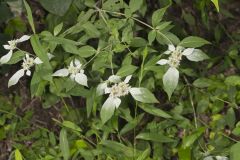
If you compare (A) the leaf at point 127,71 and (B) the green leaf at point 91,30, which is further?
(B) the green leaf at point 91,30

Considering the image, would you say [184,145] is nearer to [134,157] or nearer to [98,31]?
[134,157]

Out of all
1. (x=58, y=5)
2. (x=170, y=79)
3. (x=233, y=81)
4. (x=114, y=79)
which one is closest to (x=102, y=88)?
(x=114, y=79)

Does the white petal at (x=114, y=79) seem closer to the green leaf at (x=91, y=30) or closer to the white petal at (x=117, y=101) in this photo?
the white petal at (x=117, y=101)

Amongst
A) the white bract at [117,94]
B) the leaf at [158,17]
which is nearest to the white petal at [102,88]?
the white bract at [117,94]

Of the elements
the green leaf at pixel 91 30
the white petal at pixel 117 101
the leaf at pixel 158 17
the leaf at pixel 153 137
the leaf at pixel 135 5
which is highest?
the leaf at pixel 135 5

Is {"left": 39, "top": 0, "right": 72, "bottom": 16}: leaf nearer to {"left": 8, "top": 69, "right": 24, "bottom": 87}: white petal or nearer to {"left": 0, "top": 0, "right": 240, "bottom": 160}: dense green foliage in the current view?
{"left": 0, "top": 0, "right": 240, "bottom": 160}: dense green foliage

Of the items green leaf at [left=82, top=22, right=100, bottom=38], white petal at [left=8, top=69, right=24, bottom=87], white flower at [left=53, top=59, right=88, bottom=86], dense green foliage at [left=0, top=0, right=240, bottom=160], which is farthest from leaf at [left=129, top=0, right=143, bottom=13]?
white petal at [left=8, top=69, right=24, bottom=87]

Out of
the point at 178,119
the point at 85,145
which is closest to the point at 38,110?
the point at 85,145

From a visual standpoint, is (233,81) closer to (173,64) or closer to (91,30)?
(173,64)
